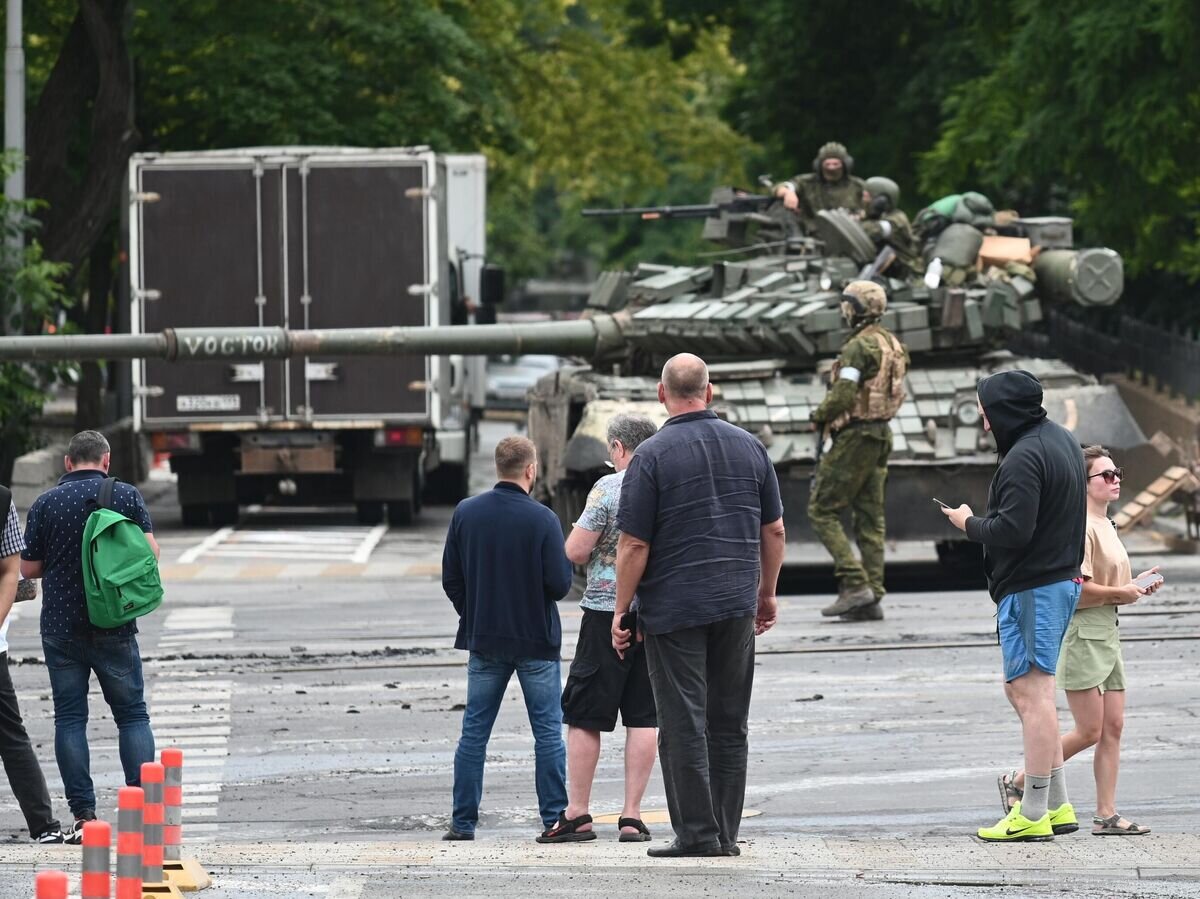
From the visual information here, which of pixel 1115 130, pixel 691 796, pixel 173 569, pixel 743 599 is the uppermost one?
pixel 1115 130

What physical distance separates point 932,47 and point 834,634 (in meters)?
17.9

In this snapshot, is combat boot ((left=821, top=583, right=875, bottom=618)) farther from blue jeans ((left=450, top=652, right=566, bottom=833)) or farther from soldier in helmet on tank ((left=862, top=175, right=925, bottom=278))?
blue jeans ((left=450, top=652, right=566, bottom=833))

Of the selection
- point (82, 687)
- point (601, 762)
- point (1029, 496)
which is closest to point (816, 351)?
point (601, 762)

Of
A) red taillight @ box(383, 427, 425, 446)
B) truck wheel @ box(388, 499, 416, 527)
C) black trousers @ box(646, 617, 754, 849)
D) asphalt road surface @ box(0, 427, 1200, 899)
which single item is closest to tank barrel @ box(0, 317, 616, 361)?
asphalt road surface @ box(0, 427, 1200, 899)

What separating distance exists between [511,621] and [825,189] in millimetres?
10437

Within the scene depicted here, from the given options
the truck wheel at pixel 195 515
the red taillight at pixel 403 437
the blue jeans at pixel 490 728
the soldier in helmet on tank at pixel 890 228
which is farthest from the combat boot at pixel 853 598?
the truck wheel at pixel 195 515

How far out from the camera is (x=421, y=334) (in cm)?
1686

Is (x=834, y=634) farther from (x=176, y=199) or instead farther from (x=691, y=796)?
(x=176, y=199)

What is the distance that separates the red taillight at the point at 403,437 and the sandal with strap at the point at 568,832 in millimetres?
13659

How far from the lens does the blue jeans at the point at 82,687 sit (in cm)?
869

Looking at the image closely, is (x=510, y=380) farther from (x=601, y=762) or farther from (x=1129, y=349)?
(x=601, y=762)

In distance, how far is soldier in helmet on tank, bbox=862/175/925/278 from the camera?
1784 cm

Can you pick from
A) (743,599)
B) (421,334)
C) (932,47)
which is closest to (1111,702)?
(743,599)

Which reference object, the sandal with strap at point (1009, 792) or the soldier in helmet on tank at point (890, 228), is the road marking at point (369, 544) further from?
the sandal with strap at point (1009, 792)
